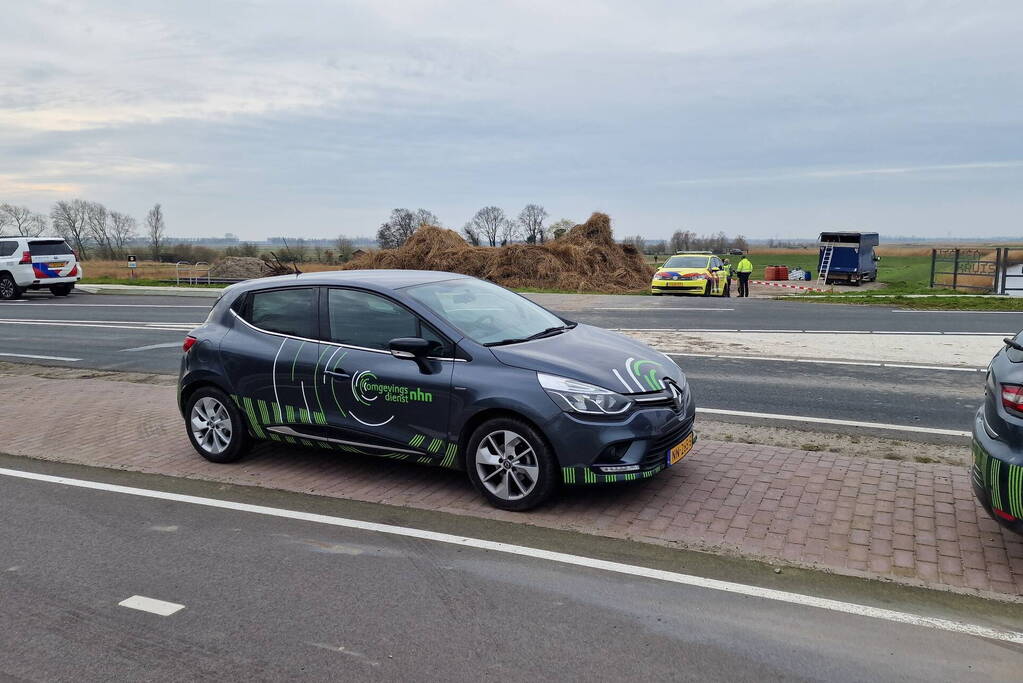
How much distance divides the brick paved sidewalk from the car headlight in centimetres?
74

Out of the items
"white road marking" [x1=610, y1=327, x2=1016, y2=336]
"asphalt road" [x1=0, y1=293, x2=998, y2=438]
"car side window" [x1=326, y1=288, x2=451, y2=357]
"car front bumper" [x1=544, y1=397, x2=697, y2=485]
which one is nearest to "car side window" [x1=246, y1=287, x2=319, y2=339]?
"car side window" [x1=326, y1=288, x2=451, y2=357]

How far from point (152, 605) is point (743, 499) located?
12.4ft

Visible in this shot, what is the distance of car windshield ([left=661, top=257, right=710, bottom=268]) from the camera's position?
28.1 meters

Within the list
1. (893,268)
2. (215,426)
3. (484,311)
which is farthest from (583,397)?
(893,268)

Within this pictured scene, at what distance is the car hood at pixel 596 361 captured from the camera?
5.42 metres

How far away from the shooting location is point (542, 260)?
34688mm

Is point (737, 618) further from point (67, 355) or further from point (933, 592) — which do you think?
point (67, 355)

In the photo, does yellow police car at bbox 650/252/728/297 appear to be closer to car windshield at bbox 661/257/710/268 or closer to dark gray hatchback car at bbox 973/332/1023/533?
car windshield at bbox 661/257/710/268

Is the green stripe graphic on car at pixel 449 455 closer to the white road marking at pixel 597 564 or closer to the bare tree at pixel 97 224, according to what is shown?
the white road marking at pixel 597 564

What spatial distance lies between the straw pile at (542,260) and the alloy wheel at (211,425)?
2618 cm

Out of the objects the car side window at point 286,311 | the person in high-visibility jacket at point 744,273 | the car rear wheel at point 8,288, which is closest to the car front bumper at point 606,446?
the car side window at point 286,311

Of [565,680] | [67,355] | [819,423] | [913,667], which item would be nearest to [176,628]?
Answer: [565,680]

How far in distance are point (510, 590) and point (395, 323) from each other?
2.38m

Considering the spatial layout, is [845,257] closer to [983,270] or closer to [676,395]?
[983,270]
